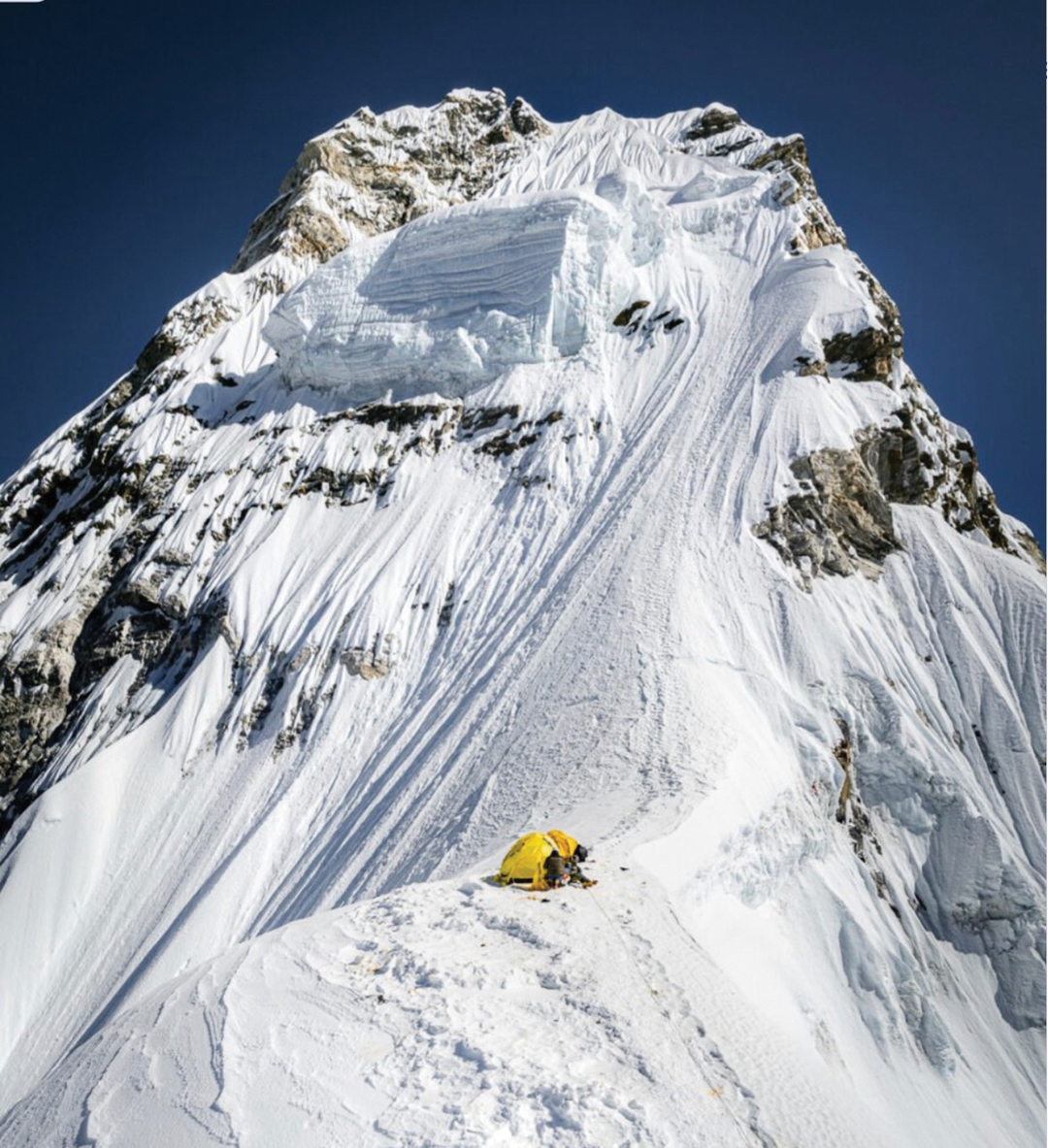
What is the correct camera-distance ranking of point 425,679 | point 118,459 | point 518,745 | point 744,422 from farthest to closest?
1. point 118,459
2. point 744,422
3. point 425,679
4. point 518,745

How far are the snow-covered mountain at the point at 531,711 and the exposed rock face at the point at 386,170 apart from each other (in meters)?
8.94

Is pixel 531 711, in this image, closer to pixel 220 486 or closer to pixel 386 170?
pixel 220 486

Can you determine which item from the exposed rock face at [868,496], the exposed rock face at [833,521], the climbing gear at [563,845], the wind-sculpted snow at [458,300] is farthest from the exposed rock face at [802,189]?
the climbing gear at [563,845]

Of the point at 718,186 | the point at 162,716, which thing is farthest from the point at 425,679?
the point at 718,186

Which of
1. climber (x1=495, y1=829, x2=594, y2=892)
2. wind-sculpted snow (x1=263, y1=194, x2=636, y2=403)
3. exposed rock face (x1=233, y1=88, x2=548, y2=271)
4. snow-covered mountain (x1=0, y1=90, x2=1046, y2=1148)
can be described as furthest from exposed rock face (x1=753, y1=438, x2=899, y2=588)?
exposed rock face (x1=233, y1=88, x2=548, y2=271)

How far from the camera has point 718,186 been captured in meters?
42.7

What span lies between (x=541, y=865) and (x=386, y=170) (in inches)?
2491

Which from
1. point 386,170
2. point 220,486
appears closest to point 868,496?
point 220,486

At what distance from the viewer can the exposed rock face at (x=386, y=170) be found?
53.8 m

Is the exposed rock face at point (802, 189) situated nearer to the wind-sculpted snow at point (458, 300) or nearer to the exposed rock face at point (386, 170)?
the wind-sculpted snow at point (458, 300)

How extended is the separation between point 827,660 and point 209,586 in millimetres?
22522

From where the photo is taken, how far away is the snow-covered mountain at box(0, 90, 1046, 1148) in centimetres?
552

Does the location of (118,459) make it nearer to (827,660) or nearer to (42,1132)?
(827,660)

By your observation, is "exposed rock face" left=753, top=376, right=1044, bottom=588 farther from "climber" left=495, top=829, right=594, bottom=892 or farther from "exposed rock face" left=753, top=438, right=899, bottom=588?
"climber" left=495, top=829, right=594, bottom=892
